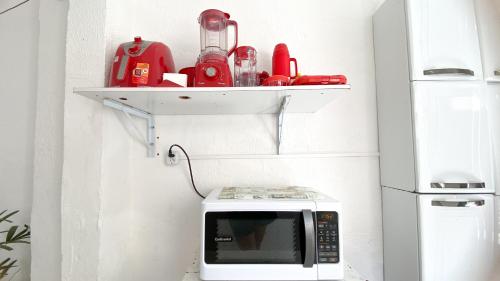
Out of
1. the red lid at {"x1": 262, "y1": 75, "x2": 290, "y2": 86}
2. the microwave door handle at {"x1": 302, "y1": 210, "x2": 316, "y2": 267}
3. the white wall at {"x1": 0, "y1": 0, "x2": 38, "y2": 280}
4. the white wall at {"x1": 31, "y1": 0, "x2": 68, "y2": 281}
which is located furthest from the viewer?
the white wall at {"x1": 0, "y1": 0, "x2": 38, "y2": 280}

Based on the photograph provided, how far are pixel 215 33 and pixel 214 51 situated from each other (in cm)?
17

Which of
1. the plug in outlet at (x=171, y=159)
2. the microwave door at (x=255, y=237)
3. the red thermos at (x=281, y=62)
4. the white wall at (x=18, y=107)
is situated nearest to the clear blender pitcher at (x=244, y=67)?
the red thermos at (x=281, y=62)

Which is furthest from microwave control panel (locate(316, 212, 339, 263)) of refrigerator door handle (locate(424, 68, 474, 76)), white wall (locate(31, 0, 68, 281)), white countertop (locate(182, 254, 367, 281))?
white wall (locate(31, 0, 68, 281))

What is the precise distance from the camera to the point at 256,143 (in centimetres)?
141

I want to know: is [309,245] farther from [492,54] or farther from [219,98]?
[492,54]

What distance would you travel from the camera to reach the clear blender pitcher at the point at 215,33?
121 cm

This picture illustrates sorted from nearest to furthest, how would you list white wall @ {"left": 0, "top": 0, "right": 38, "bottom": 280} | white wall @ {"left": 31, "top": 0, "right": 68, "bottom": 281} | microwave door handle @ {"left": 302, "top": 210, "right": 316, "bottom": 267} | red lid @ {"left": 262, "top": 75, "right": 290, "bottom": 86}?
microwave door handle @ {"left": 302, "top": 210, "right": 316, "bottom": 267} → red lid @ {"left": 262, "top": 75, "right": 290, "bottom": 86} → white wall @ {"left": 31, "top": 0, "right": 68, "bottom": 281} → white wall @ {"left": 0, "top": 0, "right": 38, "bottom": 280}

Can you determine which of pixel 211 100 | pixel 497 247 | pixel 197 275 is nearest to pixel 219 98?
pixel 211 100

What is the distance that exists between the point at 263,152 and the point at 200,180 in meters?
0.38

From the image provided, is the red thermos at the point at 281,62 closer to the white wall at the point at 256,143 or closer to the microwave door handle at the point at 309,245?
the white wall at the point at 256,143

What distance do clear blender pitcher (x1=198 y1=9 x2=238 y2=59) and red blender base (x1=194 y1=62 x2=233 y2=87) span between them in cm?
15

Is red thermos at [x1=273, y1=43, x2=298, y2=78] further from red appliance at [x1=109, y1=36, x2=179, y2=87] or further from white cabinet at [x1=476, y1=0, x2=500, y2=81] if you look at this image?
white cabinet at [x1=476, y1=0, x2=500, y2=81]

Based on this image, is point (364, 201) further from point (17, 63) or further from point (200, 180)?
point (17, 63)

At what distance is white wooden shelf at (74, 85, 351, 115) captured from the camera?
→ 955 mm
